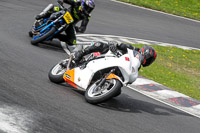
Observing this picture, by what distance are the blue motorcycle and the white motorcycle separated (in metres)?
3.99

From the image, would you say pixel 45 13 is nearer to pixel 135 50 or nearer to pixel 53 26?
pixel 53 26

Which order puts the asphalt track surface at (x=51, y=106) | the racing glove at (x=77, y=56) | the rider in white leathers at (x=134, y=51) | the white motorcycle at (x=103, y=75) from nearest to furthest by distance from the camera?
the asphalt track surface at (x=51, y=106) → the white motorcycle at (x=103, y=75) → the rider in white leathers at (x=134, y=51) → the racing glove at (x=77, y=56)

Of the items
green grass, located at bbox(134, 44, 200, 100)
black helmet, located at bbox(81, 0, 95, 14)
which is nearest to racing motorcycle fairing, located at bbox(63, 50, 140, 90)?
green grass, located at bbox(134, 44, 200, 100)

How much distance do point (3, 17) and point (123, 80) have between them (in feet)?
27.9

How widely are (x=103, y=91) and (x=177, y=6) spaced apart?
18.2 metres

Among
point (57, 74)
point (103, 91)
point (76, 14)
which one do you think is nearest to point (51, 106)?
point (103, 91)

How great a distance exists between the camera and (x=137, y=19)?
65.2ft

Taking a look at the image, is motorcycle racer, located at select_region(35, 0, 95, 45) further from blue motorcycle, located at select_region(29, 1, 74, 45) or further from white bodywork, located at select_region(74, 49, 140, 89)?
white bodywork, located at select_region(74, 49, 140, 89)

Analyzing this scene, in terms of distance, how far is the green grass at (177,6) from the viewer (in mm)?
22812

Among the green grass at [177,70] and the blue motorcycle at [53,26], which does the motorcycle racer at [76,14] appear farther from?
the green grass at [177,70]

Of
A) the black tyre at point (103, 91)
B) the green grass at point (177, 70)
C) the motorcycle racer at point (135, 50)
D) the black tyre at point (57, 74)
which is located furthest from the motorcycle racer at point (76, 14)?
the black tyre at point (103, 91)

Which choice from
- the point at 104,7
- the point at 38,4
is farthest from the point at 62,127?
the point at 104,7

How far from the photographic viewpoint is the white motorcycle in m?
7.23

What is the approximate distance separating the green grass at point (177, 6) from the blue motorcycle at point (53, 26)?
1124cm
